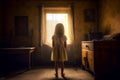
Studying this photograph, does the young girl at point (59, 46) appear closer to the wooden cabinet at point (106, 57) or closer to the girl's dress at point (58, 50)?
the girl's dress at point (58, 50)

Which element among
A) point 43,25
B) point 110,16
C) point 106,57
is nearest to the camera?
point 106,57

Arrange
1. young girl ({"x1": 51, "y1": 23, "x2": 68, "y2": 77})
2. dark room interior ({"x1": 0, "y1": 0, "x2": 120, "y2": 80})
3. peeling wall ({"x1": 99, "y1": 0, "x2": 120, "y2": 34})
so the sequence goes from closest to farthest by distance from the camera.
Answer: young girl ({"x1": 51, "y1": 23, "x2": 68, "y2": 77}), peeling wall ({"x1": 99, "y1": 0, "x2": 120, "y2": 34}), dark room interior ({"x1": 0, "y1": 0, "x2": 120, "y2": 80})

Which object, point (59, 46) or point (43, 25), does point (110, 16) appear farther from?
point (43, 25)

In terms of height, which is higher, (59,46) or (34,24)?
(34,24)

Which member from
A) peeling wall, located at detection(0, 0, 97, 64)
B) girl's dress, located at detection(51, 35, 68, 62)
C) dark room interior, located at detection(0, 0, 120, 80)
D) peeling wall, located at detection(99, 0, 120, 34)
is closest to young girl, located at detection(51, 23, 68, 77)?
girl's dress, located at detection(51, 35, 68, 62)

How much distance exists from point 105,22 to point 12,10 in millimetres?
4193

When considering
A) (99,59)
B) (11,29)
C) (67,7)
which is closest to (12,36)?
(11,29)

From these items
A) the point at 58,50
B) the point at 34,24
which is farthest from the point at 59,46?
the point at 34,24

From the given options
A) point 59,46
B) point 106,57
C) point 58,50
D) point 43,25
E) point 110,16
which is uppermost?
point 110,16

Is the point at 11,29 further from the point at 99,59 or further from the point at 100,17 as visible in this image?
the point at 99,59

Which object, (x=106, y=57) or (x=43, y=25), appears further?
(x=43, y=25)

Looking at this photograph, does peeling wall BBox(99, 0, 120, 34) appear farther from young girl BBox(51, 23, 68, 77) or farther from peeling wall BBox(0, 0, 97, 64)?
young girl BBox(51, 23, 68, 77)

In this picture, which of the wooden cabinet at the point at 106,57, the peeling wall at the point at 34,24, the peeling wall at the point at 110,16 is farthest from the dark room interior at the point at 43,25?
the wooden cabinet at the point at 106,57

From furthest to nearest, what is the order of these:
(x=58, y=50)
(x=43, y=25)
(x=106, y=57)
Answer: (x=43, y=25) < (x=58, y=50) < (x=106, y=57)
